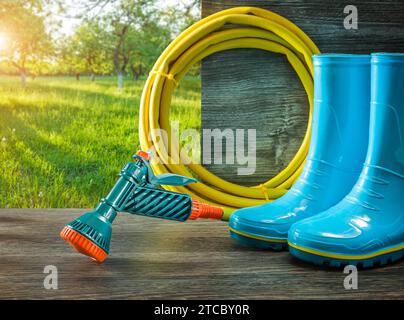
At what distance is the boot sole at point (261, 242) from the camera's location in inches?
53.0

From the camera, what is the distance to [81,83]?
10.4 feet

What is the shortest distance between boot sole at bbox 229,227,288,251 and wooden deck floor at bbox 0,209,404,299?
15 mm

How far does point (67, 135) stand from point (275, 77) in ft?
4.36

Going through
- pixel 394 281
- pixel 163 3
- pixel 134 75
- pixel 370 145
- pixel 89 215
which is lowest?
pixel 394 281

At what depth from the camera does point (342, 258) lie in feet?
3.88

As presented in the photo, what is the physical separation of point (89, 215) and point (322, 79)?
568mm

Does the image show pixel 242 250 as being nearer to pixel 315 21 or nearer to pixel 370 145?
pixel 370 145

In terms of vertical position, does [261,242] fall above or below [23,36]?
below

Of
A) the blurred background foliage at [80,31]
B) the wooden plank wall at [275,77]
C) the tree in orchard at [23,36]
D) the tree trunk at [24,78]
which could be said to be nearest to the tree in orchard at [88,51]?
the blurred background foliage at [80,31]

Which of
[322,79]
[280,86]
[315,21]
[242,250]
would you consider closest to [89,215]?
[242,250]

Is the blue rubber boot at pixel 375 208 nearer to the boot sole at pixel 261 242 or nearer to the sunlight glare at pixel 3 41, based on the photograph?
the boot sole at pixel 261 242
